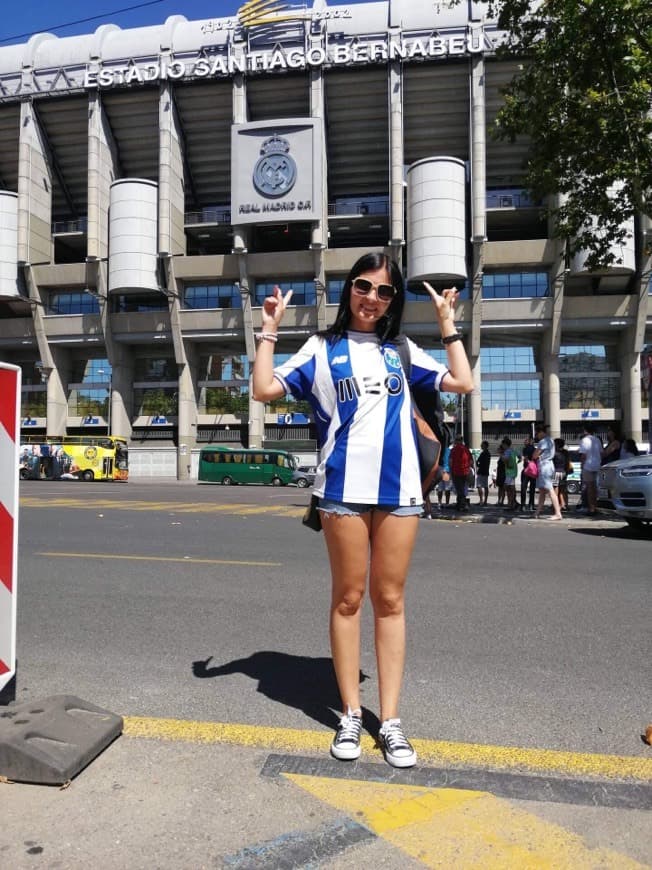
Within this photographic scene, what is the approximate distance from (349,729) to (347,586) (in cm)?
55

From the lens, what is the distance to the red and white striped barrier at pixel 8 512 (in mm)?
2750

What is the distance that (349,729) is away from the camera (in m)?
2.61

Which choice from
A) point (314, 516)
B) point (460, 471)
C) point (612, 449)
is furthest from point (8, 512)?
point (460, 471)

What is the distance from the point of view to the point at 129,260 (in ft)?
140

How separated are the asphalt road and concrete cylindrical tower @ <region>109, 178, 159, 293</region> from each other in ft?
122

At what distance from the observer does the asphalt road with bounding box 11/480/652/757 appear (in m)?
3.04

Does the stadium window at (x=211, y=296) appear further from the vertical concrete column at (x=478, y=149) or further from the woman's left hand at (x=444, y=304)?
the woman's left hand at (x=444, y=304)

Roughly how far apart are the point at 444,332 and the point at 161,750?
6.77 feet

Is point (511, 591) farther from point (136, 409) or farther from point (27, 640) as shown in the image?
point (136, 409)

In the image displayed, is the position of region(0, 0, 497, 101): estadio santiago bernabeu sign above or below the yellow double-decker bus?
above

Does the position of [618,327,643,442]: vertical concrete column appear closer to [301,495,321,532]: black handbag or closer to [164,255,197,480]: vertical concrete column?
[164,255,197,480]: vertical concrete column

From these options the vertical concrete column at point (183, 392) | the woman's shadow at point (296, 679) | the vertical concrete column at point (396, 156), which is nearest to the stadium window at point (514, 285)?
the vertical concrete column at point (396, 156)

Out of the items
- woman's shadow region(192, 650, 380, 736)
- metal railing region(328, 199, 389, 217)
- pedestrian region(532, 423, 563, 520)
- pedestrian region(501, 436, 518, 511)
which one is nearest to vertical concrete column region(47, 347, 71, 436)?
metal railing region(328, 199, 389, 217)

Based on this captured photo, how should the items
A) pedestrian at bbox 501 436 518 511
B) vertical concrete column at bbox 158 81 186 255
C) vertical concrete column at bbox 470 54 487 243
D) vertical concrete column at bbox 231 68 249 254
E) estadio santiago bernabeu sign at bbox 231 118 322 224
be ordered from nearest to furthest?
1. pedestrian at bbox 501 436 518 511
2. vertical concrete column at bbox 470 54 487 243
3. estadio santiago bernabeu sign at bbox 231 118 322 224
4. vertical concrete column at bbox 231 68 249 254
5. vertical concrete column at bbox 158 81 186 255
